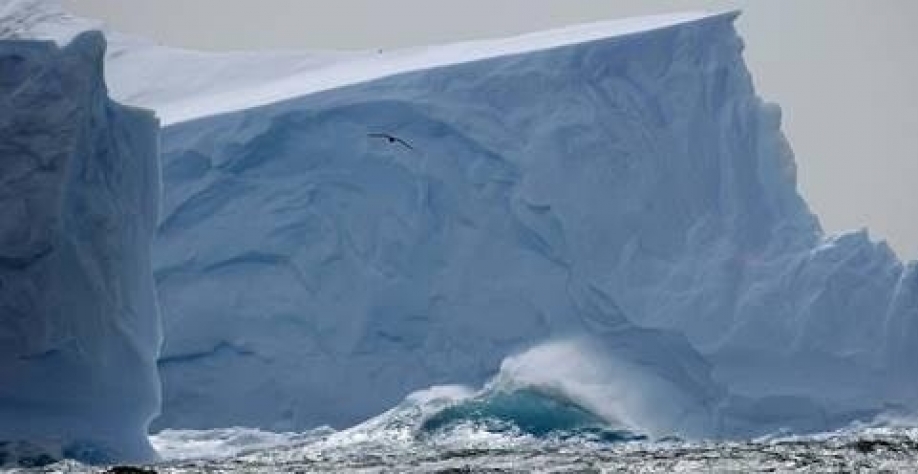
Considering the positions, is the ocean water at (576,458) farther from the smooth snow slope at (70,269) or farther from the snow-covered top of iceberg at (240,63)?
the snow-covered top of iceberg at (240,63)

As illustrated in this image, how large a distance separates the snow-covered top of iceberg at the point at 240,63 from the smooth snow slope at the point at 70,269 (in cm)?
388

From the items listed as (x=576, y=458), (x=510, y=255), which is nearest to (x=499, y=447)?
(x=576, y=458)

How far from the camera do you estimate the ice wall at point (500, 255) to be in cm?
2486

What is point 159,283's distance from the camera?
2552cm

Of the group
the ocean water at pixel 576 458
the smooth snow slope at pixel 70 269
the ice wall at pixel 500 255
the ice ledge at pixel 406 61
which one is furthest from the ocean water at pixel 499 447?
the ice ledge at pixel 406 61

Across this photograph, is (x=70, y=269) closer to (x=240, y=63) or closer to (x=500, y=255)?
(x=500, y=255)

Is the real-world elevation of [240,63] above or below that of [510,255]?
above

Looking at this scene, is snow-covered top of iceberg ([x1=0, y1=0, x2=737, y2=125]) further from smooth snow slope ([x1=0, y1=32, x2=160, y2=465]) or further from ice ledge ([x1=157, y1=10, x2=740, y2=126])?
smooth snow slope ([x1=0, y1=32, x2=160, y2=465])

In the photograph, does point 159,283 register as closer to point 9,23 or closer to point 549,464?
point 9,23

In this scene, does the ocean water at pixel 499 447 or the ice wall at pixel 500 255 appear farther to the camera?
the ice wall at pixel 500 255

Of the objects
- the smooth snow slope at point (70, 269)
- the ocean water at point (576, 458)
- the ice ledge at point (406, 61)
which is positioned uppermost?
the ice ledge at point (406, 61)

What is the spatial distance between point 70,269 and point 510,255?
342 inches

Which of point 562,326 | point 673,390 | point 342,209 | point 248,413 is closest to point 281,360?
point 248,413

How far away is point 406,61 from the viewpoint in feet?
89.9
